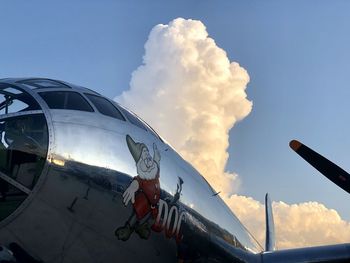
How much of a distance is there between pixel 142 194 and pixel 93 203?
1.07 meters

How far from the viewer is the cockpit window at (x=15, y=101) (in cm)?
758

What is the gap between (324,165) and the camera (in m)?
14.0

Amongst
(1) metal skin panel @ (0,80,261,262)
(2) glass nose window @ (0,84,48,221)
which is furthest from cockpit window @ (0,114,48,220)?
(1) metal skin panel @ (0,80,261,262)

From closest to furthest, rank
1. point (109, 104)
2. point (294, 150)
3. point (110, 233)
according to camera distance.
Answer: point (110, 233) → point (109, 104) → point (294, 150)

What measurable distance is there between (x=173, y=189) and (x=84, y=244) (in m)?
2.36

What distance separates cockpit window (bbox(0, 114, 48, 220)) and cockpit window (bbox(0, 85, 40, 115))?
0.23 meters

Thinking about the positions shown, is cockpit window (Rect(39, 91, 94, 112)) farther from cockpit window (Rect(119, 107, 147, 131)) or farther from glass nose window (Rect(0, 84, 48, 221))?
cockpit window (Rect(119, 107, 147, 131))

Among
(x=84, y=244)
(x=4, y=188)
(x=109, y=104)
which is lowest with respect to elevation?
(x=84, y=244)

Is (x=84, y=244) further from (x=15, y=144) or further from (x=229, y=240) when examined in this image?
(x=229, y=240)

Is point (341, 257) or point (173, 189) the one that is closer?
point (173, 189)

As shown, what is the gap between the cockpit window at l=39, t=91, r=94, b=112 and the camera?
8039 mm

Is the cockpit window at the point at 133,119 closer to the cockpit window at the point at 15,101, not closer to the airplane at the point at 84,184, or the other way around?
the airplane at the point at 84,184

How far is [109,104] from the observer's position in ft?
30.8

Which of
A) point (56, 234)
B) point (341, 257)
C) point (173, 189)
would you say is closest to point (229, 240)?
point (341, 257)
